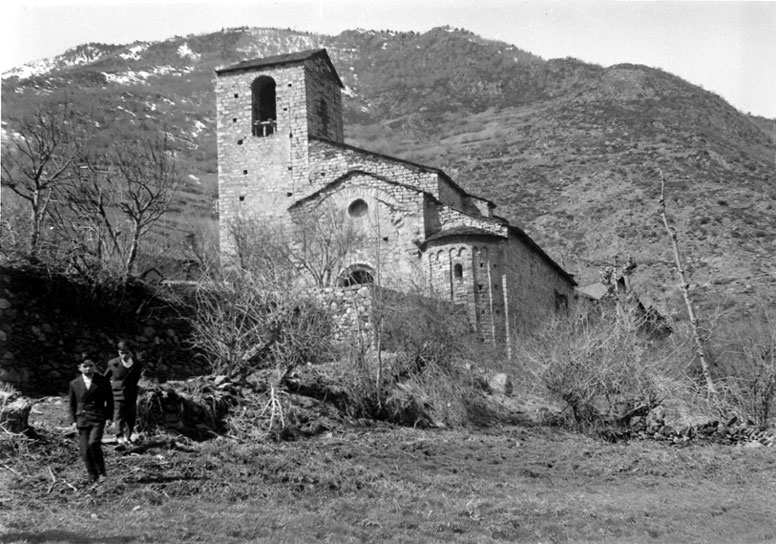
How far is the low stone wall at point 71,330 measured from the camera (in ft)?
43.8

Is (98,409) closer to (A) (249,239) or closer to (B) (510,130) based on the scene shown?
(A) (249,239)

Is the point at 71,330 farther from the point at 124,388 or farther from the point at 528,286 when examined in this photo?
the point at 528,286

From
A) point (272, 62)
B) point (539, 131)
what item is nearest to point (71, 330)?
point (272, 62)

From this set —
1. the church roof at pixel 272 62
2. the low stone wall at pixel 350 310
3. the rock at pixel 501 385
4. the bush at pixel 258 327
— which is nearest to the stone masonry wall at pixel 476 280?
the rock at pixel 501 385

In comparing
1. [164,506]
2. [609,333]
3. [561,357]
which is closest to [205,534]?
[164,506]

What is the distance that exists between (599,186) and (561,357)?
40281 millimetres

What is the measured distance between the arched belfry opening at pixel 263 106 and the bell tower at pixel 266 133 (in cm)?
3

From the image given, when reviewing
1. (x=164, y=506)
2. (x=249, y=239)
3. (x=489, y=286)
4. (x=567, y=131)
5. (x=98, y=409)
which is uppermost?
(x=567, y=131)

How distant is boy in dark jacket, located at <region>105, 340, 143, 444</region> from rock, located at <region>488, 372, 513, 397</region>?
896cm

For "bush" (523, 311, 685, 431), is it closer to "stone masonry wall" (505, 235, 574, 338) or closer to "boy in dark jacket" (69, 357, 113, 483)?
"stone masonry wall" (505, 235, 574, 338)

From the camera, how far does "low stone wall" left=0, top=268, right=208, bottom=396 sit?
1334 centimetres

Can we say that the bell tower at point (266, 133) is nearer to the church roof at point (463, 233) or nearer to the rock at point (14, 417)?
the church roof at point (463, 233)

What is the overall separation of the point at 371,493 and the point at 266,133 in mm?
19718

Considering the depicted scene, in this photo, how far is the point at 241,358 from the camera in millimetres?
14062
